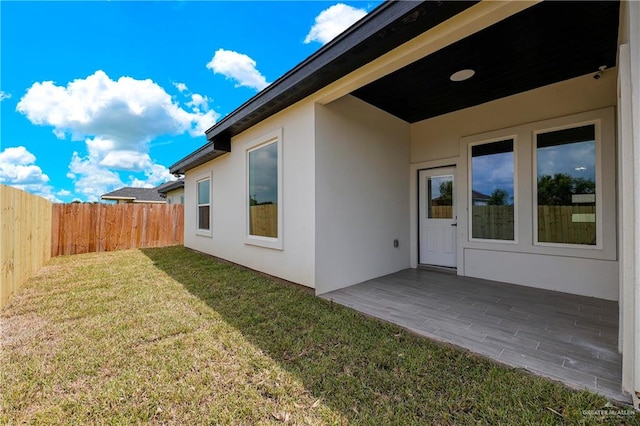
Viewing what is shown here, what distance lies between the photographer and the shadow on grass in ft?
5.77

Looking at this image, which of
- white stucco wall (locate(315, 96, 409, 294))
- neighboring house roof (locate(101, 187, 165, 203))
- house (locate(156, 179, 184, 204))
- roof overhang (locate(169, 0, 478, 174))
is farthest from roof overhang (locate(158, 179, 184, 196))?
white stucco wall (locate(315, 96, 409, 294))

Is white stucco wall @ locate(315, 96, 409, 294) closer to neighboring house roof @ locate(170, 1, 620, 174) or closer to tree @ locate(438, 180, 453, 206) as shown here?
neighboring house roof @ locate(170, 1, 620, 174)

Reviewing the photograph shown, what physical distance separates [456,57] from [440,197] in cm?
303

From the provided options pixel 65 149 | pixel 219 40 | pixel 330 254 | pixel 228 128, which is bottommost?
pixel 330 254

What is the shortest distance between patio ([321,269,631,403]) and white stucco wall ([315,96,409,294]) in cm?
45

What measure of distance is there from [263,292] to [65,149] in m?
18.1

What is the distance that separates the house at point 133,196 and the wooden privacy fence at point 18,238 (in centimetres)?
1590

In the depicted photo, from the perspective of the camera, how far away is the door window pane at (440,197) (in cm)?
573

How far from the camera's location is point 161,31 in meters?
7.20

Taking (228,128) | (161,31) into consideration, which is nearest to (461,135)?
(228,128)

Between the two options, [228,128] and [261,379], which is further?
[228,128]

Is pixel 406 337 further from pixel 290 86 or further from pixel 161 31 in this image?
pixel 161 31

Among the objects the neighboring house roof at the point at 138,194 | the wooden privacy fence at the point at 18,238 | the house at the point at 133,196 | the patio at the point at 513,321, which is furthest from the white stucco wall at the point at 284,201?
the neighboring house roof at the point at 138,194

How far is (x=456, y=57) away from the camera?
3473 millimetres
